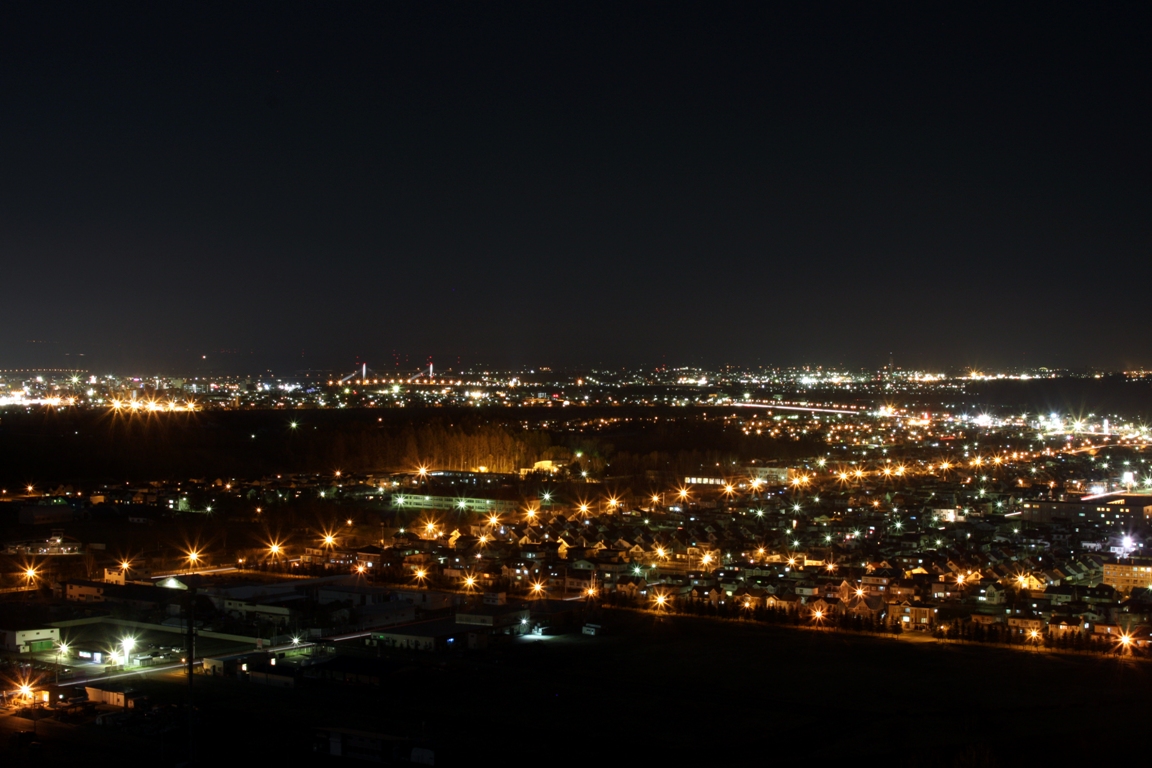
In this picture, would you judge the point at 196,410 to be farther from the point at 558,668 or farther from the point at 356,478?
the point at 558,668

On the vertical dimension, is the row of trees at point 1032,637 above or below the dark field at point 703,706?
below

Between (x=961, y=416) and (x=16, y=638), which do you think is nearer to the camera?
(x=16, y=638)

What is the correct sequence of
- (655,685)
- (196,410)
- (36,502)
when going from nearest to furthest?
(655,685) → (36,502) → (196,410)

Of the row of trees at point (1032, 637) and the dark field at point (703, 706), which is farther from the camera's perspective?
the row of trees at point (1032, 637)

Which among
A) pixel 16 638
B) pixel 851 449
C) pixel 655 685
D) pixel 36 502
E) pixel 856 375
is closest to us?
pixel 655 685

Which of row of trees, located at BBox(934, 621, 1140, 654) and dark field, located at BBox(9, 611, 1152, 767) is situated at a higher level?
dark field, located at BBox(9, 611, 1152, 767)

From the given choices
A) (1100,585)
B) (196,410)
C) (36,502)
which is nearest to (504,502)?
(36,502)

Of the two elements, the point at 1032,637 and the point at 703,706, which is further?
the point at 1032,637

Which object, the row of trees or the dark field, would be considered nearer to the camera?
the dark field
